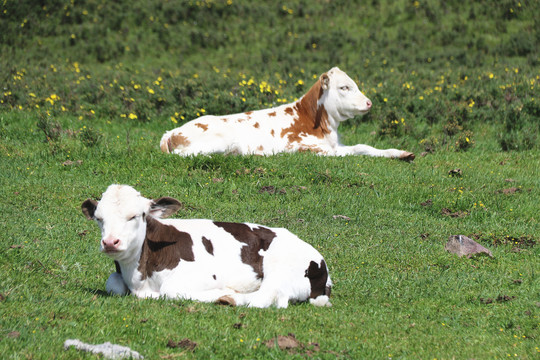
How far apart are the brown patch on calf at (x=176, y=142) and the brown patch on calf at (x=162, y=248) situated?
6317 millimetres

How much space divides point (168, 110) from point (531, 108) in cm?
939

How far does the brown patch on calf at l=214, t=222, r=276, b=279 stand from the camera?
23.3 feet

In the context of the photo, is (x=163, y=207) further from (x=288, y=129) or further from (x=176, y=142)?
(x=288, y=129)

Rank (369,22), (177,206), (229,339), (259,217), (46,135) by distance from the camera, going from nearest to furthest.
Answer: (229,339)
(177,206)
(259,217)
(46,135)
(369,22)

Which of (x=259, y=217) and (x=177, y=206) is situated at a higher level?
(x=177, y=206)

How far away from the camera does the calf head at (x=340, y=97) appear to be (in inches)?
583

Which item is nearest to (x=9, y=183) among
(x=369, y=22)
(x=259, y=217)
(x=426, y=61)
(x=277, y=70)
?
(x=259, y=217)

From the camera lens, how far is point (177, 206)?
6.92 m

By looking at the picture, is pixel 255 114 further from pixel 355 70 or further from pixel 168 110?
pixel 355 70

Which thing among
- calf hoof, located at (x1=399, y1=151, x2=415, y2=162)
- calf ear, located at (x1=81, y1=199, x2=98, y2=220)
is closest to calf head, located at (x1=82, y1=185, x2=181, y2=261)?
calf ear, located at (x1=81, y1=199, x2=98, y2=220)

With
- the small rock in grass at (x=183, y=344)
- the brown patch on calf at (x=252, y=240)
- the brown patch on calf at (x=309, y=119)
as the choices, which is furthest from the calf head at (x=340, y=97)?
the small rock in grass at (x=183, y=344)

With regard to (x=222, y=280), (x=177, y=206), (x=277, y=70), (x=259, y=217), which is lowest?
(x=277, y=70)

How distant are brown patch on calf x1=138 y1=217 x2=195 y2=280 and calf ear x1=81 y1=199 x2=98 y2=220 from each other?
577 millimetres

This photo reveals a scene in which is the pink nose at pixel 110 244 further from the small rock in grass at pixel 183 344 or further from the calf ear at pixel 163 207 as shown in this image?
the small rock in grass at pixel 183 344
